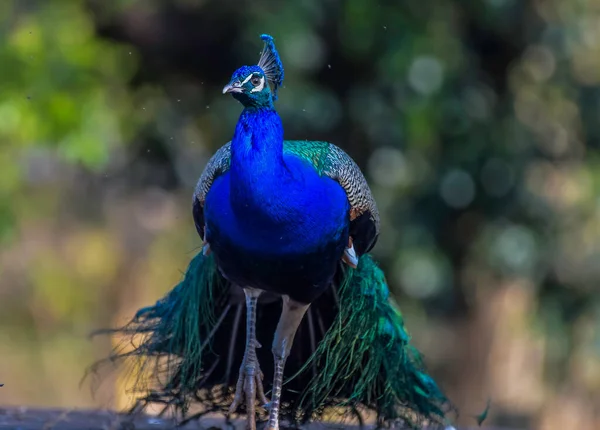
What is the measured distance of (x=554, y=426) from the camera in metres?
7.68

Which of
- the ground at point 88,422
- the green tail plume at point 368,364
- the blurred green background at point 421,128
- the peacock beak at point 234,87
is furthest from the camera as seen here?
the blurred green background at point 421,128

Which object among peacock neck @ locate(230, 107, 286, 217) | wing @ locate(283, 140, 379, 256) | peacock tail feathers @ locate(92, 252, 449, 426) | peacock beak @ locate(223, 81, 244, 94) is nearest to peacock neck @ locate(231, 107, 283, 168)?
peacock neck @ locate(230, 107, 286, 217)

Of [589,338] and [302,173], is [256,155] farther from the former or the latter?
[589,338]

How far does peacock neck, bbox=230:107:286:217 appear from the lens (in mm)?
3184

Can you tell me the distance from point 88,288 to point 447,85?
4.37m

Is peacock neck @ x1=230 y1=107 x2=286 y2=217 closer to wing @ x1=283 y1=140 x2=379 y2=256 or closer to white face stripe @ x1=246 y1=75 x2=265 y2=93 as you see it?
white face stripe @ x1=246 y1=75 x2=265 y2=93

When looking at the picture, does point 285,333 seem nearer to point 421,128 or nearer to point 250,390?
point 250,390

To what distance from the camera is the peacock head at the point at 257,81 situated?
3.11 metres

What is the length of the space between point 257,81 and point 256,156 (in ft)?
0.75

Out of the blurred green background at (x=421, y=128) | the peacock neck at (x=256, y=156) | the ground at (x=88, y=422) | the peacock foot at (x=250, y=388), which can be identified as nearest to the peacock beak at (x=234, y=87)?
the peacock neck at (x=256, y=156)

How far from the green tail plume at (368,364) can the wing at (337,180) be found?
5.1 inches

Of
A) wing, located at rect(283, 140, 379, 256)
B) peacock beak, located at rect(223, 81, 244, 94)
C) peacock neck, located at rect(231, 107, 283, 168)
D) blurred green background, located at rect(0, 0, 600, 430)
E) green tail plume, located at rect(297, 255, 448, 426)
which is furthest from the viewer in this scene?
blurred green background, located at rect(0, 0, 600, 430)

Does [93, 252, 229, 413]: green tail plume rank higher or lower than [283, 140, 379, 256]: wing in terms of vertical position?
lower

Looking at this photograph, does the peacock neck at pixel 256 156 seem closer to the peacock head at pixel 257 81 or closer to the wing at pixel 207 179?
the peacock head at pixel 257 81
